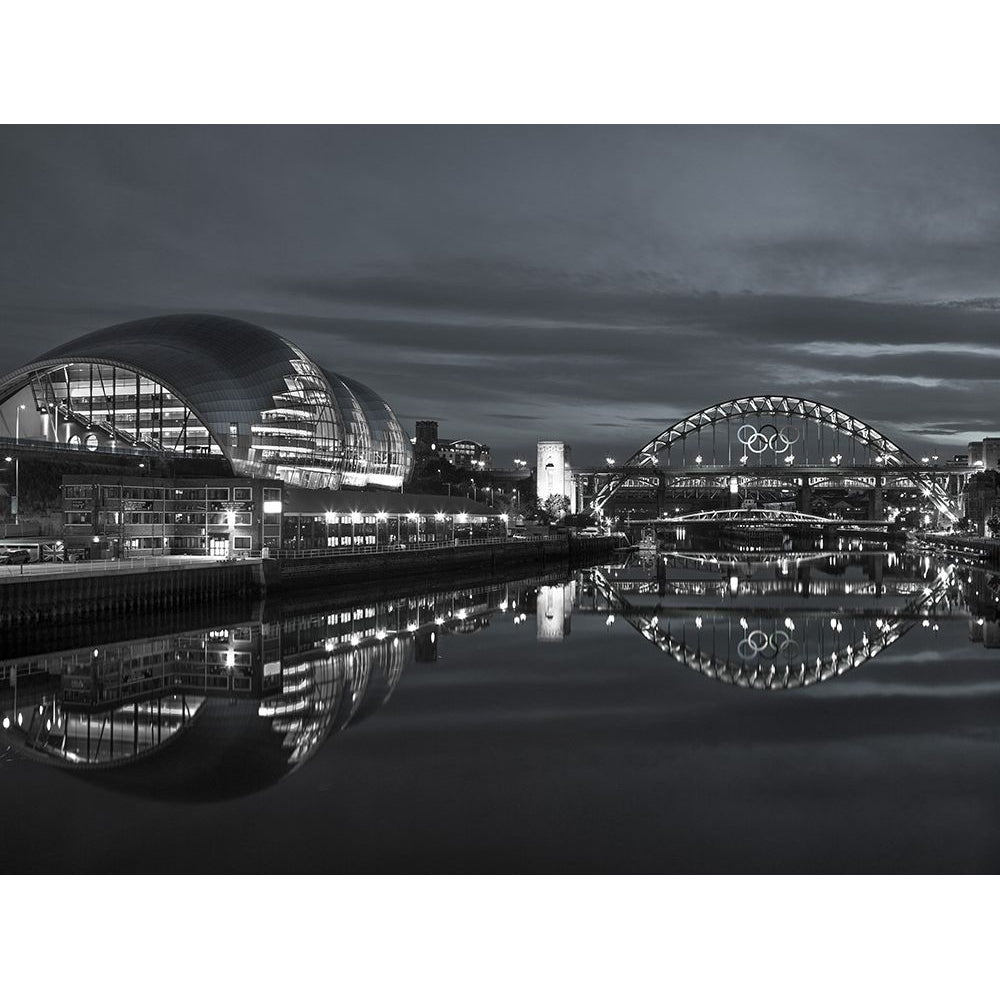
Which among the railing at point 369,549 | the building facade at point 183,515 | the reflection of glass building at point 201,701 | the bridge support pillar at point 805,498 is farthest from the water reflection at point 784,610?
the bridge support pillar at point 805,498

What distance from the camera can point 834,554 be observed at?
311 ft

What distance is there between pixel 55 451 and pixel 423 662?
34526mm

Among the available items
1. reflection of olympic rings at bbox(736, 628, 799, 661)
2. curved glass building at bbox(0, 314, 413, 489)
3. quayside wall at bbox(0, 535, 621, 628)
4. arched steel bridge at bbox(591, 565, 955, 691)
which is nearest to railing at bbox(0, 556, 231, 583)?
quayside wall at bbox(0, 535, 621, 628)

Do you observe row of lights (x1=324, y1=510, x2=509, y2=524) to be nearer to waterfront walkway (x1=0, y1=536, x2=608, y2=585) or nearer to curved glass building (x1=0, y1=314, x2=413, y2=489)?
waterfront walkway (x1=0, y1=536, x2=608, y2=585)

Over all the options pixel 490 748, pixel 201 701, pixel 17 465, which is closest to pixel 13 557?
pixel 17 465

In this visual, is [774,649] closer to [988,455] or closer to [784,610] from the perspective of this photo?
[784,610]

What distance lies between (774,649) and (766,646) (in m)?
0.75

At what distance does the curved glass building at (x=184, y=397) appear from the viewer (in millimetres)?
60188

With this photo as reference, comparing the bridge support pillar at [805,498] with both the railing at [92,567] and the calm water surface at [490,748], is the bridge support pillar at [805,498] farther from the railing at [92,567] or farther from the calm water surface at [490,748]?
the railing at [92,567]

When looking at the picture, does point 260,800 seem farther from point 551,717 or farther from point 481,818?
point 551,717

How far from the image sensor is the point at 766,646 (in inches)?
1329

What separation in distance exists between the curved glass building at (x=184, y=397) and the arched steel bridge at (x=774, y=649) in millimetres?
27101

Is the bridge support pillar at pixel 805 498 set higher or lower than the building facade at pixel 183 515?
higher

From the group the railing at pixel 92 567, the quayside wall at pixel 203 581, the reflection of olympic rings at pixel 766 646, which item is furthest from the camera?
the reflection of olympic rings at pixel 766 646
